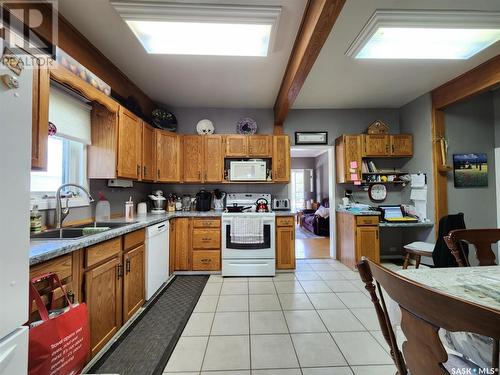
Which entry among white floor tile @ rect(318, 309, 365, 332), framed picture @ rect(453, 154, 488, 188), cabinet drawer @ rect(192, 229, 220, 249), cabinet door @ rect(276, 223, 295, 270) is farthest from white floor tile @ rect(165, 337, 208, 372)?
framed picture @ rect(453, 154, 488, 188)

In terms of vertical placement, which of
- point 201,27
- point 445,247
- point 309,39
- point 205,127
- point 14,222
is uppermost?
point 201,27

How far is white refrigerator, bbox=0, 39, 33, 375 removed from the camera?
0.65 m

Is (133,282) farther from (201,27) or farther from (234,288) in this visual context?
(201,27)

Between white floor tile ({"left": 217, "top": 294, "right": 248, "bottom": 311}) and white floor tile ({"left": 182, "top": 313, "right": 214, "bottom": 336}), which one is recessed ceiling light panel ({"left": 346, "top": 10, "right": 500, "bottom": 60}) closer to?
white floor tile ({"left": 217, "top": 294, "right": 248, "bottom": 311})

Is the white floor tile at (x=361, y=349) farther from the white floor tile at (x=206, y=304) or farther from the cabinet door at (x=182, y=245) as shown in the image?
the cabinet door at (x=182, y=245)

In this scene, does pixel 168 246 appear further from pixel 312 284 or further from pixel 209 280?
pixel 312 284

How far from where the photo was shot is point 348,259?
11.6 ft

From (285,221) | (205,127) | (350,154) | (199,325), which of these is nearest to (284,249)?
(285,221)

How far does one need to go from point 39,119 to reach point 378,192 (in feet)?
14.6

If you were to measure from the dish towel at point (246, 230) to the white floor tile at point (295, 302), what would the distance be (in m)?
0.83

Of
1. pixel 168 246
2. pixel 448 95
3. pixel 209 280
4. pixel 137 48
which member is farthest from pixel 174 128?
pixel 448 95

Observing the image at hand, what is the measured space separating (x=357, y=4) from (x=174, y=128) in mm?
2896

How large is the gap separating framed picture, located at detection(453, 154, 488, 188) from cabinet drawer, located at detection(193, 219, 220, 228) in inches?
143

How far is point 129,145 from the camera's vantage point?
2611 mm
